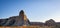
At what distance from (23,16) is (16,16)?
2869 millimetres

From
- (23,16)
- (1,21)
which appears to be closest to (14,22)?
(23,16)

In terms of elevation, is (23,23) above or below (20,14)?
below

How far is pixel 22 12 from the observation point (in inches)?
1523

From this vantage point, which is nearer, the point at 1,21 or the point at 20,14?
the point at 20,14

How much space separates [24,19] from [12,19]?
5.43 meters

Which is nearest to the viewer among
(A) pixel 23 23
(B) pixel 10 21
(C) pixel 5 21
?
(A) pixel 23 23

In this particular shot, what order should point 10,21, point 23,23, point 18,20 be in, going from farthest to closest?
point 10,21 < point 18,20 < point 23,23

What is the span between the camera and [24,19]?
3816cm

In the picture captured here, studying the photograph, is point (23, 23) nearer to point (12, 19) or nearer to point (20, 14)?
point (20, 14)

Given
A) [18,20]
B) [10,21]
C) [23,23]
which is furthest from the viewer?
[10,21]

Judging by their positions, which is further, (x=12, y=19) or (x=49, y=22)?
(x=12, y=19)

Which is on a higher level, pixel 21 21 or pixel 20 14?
pixel 20 14

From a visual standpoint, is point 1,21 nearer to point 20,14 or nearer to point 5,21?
point 5,21

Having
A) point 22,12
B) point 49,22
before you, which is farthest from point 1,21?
point 49,22
